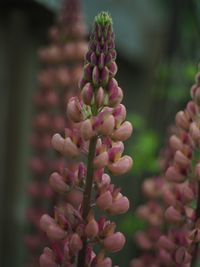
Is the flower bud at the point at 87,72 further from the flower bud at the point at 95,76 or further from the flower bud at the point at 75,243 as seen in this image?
the flower bud at the point at 75,243

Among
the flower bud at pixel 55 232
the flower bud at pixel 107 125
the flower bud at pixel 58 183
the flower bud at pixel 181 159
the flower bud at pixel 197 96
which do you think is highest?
the flower bud at pixel 197 96

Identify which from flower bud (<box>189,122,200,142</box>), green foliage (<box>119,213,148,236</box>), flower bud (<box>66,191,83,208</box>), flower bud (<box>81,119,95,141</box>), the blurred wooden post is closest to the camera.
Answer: flower bud (<box>81,119,95,141</box>)

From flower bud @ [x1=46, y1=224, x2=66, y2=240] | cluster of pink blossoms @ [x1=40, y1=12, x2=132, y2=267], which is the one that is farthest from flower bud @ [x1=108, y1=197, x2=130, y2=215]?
flower bud @ [x1=46, y1=224, x2=66, y2=240]

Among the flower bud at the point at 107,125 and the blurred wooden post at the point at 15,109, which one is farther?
the blurred wooden post at the point at 15,109

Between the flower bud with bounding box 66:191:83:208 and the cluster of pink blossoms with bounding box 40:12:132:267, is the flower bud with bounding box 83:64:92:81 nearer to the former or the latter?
the cluster of pink blossoms with bounding box 40:12:132:267

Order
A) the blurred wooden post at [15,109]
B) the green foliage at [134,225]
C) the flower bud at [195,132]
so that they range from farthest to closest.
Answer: the blurred wooden post at [15,109] → the green foliage at [134,225] → the flower bud at [195,132]

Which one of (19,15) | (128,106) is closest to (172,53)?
(19,15)

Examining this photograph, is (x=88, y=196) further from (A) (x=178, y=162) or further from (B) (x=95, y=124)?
(A) (x=178, y=162)

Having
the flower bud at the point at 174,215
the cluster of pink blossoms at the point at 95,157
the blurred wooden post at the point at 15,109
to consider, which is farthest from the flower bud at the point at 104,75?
the blurred wooden post at the point at 15,109

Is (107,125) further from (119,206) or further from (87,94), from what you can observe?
(119,206)
